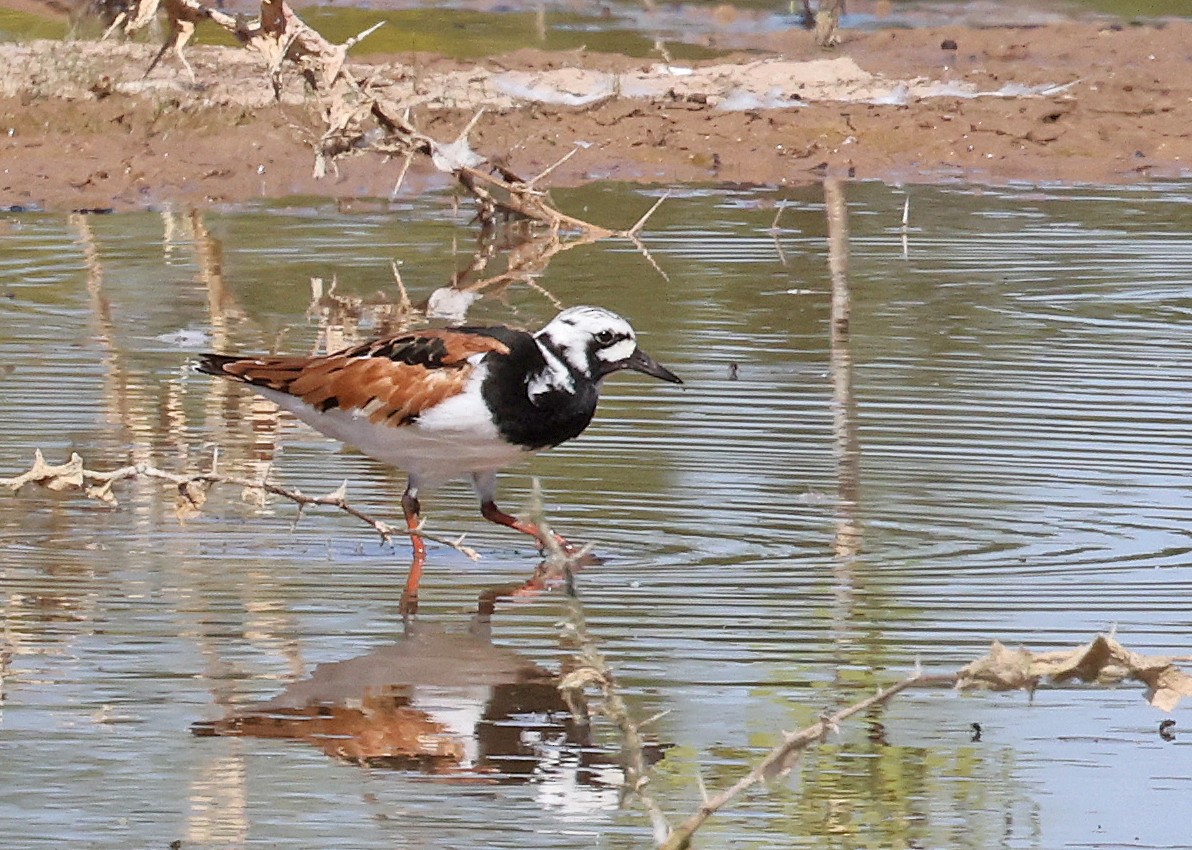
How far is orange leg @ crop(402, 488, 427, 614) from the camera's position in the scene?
7534 millimetres

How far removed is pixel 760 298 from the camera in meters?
13.3

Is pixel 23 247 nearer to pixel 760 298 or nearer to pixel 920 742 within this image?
pixel 760 298

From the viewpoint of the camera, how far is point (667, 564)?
7914 mm

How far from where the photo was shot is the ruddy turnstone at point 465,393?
26.3 feet

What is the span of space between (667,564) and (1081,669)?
3.23 meters

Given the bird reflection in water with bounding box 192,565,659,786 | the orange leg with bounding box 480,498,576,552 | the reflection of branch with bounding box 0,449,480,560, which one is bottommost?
the orange leg with bounding box 480,498,576,552

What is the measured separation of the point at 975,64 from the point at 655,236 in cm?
768

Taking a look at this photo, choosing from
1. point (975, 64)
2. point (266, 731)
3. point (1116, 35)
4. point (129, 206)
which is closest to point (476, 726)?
point (266, 731)

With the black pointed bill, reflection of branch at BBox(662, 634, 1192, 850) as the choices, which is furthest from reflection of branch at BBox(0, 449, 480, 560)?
→ reflection of branch at BBox(662, 634, 1192, 850)

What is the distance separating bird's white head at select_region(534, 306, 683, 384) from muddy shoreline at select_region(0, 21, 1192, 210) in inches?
329

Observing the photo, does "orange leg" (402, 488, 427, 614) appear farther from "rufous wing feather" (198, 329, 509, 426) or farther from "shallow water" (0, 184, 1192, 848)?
"rufous wing feather" (198, 329, 509, 426)

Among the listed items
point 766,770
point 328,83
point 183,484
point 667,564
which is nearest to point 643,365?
point 667,564

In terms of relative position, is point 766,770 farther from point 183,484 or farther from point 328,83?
point 328,83

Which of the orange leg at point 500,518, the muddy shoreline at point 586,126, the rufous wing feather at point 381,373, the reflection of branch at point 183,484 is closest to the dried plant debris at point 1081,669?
the reflection of branch at point 183,484
